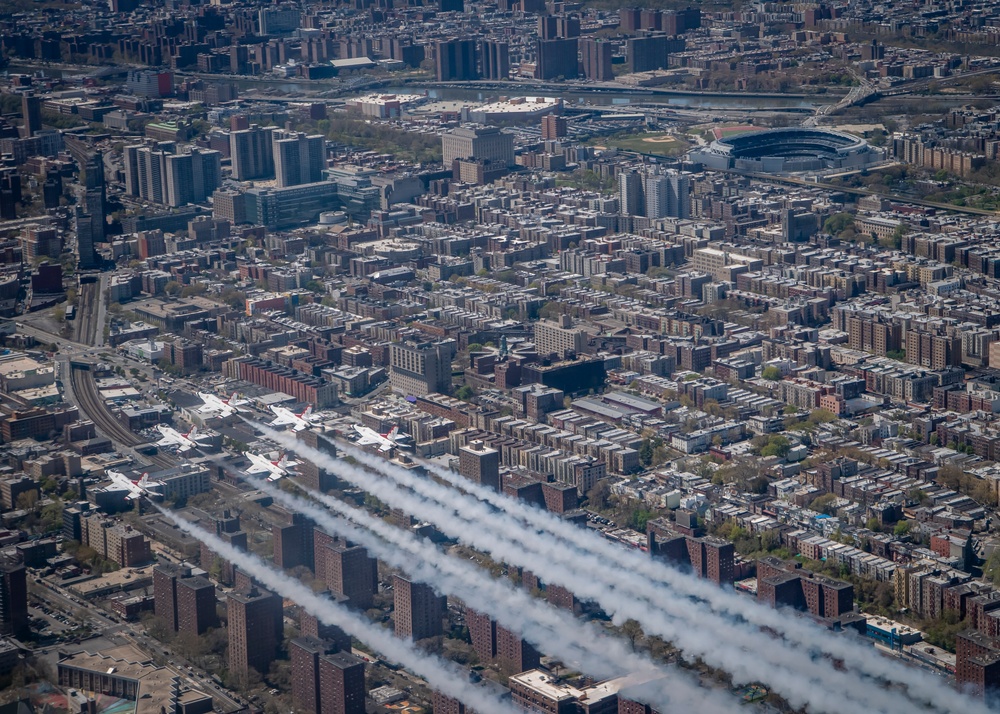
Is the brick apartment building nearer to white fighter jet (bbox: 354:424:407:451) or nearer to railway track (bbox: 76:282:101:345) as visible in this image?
white fighter jet (bbox: 354:424:407:451)

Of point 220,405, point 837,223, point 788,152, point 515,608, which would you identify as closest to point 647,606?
point 515,608

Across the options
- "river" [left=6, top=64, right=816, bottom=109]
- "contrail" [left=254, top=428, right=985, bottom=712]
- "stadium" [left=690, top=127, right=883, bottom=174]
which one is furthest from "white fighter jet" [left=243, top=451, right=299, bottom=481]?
"river" [left=6, top=64, right=816, bottom=109]

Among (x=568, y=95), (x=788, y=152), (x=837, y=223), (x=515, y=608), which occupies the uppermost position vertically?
(x=568, y=95)

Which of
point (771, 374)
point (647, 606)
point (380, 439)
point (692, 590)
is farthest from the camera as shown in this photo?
point (771, 374)

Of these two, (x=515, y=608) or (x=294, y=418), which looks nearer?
(x=515, y=608)

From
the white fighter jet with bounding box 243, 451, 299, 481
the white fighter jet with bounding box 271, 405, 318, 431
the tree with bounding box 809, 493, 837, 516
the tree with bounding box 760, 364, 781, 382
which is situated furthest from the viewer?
the tree with bounding box 760, 364, 781, 382

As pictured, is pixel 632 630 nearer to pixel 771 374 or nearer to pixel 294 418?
pixel 294 418
